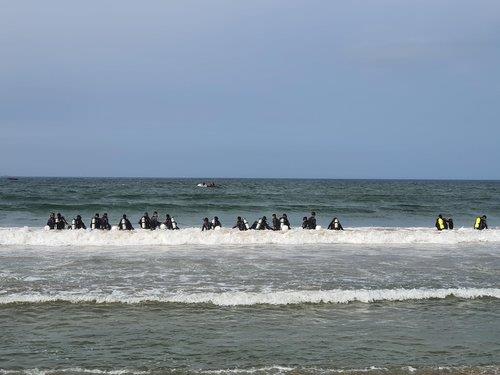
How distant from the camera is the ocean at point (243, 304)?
8.32 m

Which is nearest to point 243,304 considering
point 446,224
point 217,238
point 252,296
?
point 252,296

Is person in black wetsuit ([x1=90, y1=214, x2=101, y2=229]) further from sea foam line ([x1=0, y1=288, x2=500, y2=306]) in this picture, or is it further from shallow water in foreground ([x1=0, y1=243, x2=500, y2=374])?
sea foam line ([x1=0, y1=288, x2=500, y2=306])

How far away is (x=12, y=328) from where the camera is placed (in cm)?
988

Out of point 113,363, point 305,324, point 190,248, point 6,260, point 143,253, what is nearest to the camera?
point 113,363

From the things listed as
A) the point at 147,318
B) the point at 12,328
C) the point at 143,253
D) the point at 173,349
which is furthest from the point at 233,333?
the point at 143,253

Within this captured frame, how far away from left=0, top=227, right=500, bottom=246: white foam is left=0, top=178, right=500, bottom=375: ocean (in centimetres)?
7

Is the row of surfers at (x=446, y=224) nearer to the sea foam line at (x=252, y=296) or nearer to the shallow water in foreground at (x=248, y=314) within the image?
the shallow water in foreground at (x=248, y=314)

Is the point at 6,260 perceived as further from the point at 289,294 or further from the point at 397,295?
the point at 397,295

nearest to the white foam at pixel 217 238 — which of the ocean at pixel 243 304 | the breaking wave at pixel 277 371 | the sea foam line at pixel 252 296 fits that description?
the ocean at pixel 243 304

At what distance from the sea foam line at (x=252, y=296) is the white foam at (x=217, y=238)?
9.87 metres

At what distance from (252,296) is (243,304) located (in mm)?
432

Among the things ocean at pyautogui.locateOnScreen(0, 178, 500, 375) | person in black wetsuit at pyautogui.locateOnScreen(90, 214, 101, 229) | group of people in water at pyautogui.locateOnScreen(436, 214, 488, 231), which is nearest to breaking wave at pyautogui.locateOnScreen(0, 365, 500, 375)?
ocean at pyautogui.locateOnScreen(0, 178, 500, 375)

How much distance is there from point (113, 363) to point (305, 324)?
3.76 m

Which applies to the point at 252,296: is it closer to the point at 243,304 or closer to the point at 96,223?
the point at 243,304
